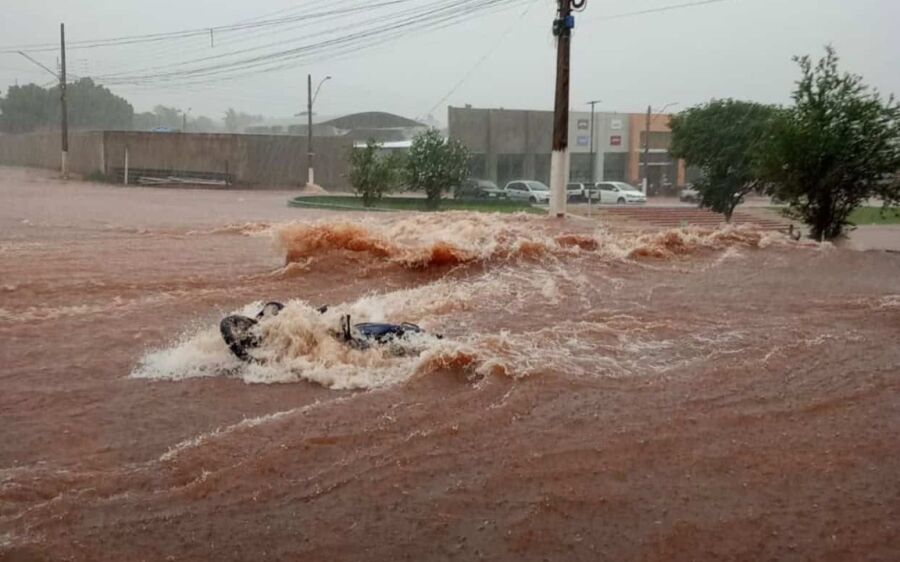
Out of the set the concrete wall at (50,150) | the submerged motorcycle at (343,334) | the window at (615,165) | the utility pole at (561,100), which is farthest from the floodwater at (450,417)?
the concrete wall at (50,150)

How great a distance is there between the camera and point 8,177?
45.8 metres

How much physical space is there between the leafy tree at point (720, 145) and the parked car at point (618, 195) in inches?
102

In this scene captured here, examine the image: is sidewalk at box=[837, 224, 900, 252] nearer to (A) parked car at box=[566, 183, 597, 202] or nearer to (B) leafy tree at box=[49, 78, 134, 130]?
(A) parked car at box=[566, 183, 597, 202]

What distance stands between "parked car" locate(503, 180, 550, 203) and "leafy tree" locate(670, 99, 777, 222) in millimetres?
5813

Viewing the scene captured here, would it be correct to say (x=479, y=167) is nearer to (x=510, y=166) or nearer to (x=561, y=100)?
(x=510, y=166)

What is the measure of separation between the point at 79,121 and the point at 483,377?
230 ft

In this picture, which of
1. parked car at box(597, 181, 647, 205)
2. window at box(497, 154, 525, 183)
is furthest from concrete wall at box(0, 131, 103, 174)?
parked car at box(597, 181, 647, 205)

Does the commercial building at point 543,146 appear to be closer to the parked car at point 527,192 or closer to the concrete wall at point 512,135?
the concrete wall at point 512,135

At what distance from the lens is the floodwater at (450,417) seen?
4398 millimetres

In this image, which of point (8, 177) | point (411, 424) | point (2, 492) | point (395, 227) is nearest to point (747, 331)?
point (411, 424)

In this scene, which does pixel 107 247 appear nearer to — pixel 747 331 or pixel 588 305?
pixel 588 305

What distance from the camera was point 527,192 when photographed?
3306cm

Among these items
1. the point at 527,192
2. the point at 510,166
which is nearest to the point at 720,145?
the point at 527,192

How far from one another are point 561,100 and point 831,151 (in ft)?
19.1
